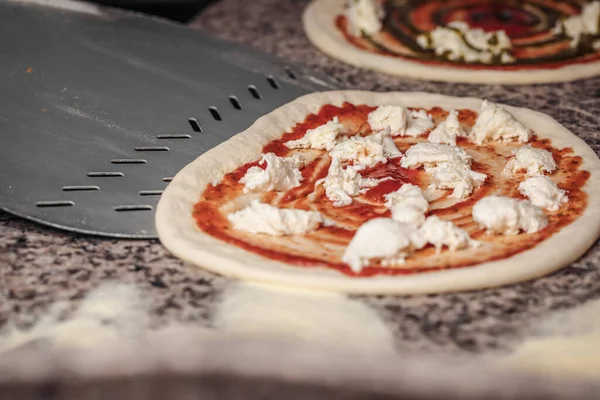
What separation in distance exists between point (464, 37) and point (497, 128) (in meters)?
0.73

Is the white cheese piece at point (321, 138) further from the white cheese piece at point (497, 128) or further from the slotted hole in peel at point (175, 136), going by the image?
the white cheese piece at point (497, 128)

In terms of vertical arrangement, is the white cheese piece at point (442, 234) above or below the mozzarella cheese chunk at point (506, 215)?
below

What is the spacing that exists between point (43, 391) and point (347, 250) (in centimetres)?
63

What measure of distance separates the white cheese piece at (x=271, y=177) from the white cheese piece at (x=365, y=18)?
1138 mm

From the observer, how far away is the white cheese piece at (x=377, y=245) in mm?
1550

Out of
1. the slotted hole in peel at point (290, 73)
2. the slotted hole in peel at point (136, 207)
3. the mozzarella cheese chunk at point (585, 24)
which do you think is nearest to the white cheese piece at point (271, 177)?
the slotted hole in peel at point (136, 207)

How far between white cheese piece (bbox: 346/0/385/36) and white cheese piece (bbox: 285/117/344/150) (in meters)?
0.90

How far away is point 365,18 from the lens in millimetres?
2793

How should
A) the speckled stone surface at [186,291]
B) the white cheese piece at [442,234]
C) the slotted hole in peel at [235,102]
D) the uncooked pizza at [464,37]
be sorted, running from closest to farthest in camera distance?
the speckled stone surface at [186,291] → the white cheese piece at [442,234] → the slotted hole in peel at [235,102] → the uncooked pizza at [464,37]

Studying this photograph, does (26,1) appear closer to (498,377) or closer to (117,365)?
(117,365)

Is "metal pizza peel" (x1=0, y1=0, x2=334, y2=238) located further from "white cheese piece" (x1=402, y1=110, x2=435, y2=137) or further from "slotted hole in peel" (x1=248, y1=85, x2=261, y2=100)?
"white cheese piece" (x1=402, y1=110, x2=435, y2=137)

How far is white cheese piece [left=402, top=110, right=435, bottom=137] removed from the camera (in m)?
2.10

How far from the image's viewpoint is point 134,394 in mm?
1415

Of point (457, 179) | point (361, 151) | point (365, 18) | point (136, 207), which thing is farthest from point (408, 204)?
point (365, 18)
